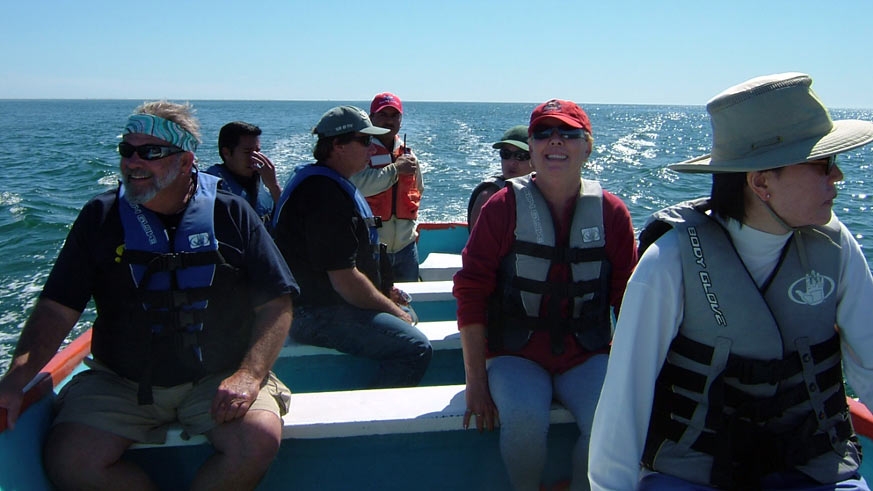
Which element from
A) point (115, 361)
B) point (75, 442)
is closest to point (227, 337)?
point (115, 361)

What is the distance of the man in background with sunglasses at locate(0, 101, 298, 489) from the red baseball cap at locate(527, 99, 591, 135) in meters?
1.00

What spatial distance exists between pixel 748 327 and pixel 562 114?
3.26 feet

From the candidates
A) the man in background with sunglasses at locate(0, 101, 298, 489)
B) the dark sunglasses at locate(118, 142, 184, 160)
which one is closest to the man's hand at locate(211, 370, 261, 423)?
the man in background with sunglasses at locate(0, 101, 298, 489)

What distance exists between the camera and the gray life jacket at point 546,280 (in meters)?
2.11

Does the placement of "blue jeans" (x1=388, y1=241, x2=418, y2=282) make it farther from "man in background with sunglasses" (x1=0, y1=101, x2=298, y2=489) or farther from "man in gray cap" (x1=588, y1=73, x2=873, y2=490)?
"man in gray cap" (x1=588, y1=73, x2=873, y2=490)

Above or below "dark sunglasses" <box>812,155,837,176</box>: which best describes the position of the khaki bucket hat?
above

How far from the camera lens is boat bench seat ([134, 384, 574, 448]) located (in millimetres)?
1969

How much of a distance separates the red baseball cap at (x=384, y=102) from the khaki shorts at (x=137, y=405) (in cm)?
237

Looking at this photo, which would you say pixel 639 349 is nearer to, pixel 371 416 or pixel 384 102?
pixel 371 416

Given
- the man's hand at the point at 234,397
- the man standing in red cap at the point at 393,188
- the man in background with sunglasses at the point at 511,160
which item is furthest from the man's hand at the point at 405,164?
the man's hand at the point at 234,397

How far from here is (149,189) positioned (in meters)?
1.99

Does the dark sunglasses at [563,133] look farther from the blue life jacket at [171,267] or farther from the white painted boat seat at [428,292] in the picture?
the white painted boat seat at [428,292]

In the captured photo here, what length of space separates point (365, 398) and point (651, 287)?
116 centimetres

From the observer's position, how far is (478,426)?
1977 mm
